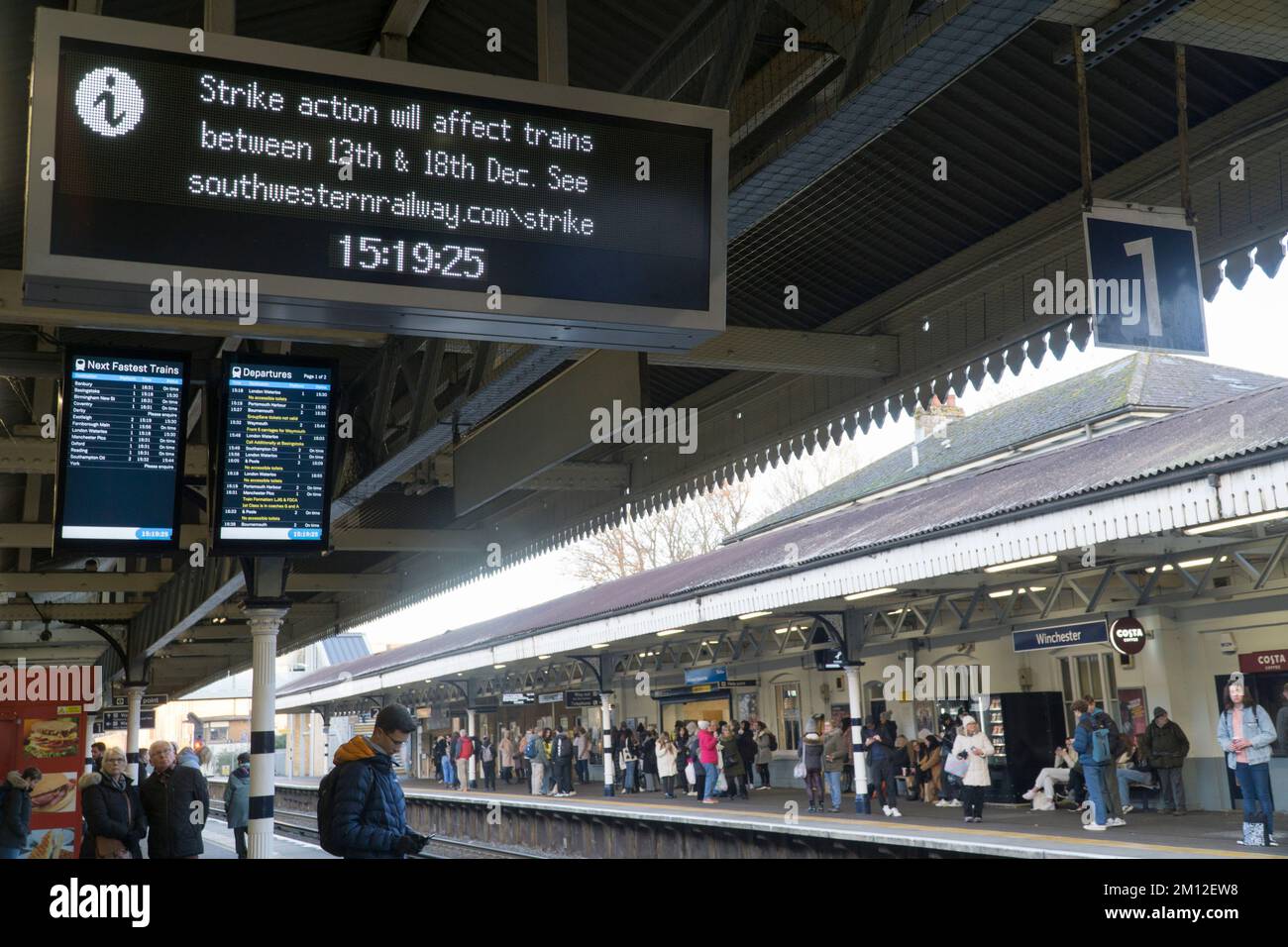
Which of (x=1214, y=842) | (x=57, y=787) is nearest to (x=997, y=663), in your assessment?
(x=1214, y=842)

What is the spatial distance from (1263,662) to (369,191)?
14635mm

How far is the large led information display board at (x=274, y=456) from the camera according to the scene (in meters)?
7.78

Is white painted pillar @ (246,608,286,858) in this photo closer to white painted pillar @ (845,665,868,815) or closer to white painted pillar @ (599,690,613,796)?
white painted pillar @ (845,665,868,815)

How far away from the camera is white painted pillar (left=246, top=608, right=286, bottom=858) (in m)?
9.96

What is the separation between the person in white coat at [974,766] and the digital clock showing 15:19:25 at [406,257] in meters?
12.5

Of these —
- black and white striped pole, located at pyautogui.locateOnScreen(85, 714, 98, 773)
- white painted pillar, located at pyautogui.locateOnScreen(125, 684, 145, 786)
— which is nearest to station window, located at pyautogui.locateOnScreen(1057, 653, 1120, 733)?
black and white striped pole, located at pyautogui.locateOnScreen(85, 714, 98, 773)

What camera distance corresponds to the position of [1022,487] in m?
14.4

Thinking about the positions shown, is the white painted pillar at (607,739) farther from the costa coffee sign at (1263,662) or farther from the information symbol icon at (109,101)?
the information symbol icon at (109,101)

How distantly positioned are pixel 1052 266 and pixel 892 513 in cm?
1110

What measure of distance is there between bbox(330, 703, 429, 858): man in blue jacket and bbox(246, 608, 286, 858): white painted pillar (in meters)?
5.00

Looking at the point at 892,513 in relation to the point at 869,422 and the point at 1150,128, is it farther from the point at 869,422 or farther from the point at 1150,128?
the point at 1150,128

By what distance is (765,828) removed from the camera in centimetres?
1340

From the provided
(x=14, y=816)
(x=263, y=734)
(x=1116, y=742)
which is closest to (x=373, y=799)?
(x=263, y=734)
